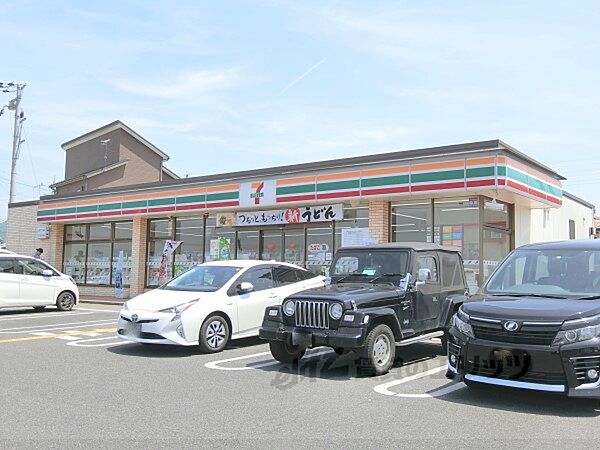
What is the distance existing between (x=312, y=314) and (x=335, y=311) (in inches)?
15.9

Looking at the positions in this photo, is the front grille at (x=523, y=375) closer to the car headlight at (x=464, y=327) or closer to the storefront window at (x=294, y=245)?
the car headlight at (x=464, y=327)

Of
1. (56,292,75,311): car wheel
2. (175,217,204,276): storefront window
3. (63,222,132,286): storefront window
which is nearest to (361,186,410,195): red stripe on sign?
(175,217,204,276): storefront window

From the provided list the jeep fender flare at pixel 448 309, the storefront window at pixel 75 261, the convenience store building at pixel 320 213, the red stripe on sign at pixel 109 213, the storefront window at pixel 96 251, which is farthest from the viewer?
the storefront window at pixel 75 261

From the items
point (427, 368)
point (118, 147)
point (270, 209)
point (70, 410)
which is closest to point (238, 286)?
point (427, 368)

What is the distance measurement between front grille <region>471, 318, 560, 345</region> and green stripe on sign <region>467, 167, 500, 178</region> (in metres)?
8.12

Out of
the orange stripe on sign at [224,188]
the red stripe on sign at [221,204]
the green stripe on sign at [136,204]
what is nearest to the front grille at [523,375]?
the red stripe on sign at [221,204]

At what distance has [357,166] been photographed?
16.4 meters

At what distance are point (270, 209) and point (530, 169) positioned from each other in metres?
7.70

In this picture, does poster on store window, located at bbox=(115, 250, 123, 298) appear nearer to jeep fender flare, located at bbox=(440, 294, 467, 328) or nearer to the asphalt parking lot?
the asphalt parking lot

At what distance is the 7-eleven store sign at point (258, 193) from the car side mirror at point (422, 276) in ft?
30.9

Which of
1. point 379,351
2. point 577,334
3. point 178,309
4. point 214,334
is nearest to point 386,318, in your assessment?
point 379,351

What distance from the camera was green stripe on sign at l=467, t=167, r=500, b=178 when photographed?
45.9 ft

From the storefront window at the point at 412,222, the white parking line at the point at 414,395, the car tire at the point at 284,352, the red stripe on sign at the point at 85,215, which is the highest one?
the red stripe on sign at the point at 85,215

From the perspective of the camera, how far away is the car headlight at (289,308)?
8516 mm
